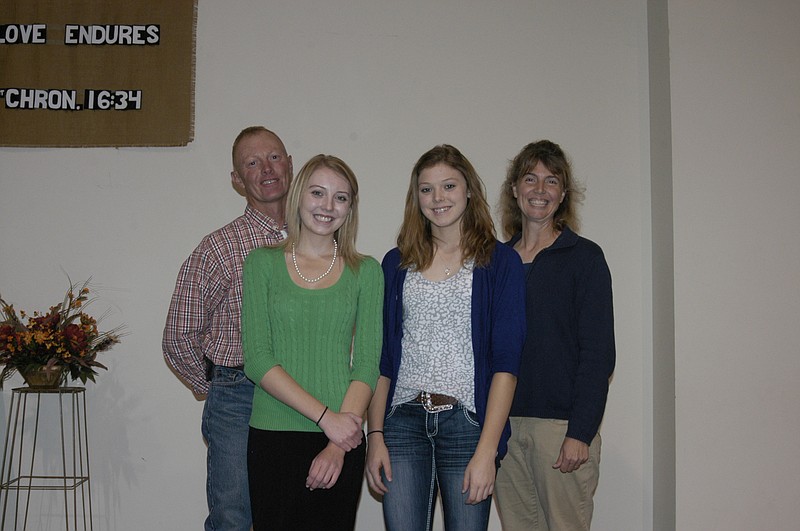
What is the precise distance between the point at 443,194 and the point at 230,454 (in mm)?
1099

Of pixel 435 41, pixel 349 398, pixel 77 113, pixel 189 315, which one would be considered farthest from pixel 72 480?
pixel 435 41

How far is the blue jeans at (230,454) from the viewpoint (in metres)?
2.26

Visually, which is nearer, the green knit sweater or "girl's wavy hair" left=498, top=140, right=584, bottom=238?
the green knit sweater

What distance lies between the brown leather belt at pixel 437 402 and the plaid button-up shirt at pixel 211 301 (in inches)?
29.1

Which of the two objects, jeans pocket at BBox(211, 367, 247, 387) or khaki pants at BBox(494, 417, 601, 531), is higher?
jeans pocket at BBox(211, 367, 247, 387)

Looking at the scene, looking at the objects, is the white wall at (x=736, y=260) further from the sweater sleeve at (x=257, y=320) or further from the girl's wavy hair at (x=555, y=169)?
the sweater sleeve at (x=257, y=320)

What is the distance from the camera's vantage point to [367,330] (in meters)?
1.93

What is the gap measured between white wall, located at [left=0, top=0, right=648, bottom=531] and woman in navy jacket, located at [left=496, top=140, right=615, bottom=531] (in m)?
1.12

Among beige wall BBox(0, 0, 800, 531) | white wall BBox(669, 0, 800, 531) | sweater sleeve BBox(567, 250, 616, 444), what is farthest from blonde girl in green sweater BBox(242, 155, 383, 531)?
white wall BBox(669, 0, 800, 531)

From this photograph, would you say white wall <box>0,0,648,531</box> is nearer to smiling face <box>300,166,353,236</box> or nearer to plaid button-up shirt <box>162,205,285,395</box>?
plaid button-up shirt <box>162,205,285,395</box>

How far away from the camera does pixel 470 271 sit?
78.2 inches

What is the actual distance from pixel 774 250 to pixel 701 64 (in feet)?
2.87

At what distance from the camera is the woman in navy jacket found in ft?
7.07

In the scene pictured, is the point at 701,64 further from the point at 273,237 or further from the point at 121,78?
the point at 121,78
